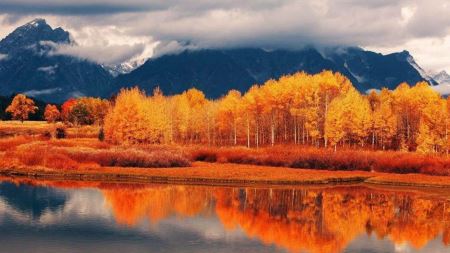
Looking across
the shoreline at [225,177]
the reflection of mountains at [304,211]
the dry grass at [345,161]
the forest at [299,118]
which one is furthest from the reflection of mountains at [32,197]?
the forest at [299,118]

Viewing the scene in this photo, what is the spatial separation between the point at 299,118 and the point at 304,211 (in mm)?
83313

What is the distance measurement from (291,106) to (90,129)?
5906 centimetres

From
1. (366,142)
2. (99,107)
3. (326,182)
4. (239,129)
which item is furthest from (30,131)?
(326,182)

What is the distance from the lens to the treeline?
106250 mm

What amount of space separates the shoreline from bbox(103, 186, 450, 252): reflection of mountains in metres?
4.33

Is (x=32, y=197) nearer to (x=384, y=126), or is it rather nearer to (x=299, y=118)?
(x=384, y=126)

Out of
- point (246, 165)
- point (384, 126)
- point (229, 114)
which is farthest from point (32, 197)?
point (229, 114)

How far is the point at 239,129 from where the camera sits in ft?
437

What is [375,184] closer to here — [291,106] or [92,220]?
[92,220]

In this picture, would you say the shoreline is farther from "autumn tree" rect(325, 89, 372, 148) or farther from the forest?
"autumn tree" rect(325, 89, 372, 148)

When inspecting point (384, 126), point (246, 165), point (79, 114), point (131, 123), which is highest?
point (79, 114)

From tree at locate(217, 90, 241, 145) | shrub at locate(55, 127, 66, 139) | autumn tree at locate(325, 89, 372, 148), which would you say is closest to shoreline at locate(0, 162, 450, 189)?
autumn tree at locate(325, 89, 372, 148)

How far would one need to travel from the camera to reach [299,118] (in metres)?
128

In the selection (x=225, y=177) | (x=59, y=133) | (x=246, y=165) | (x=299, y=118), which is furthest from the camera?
(x=299, y=118)
